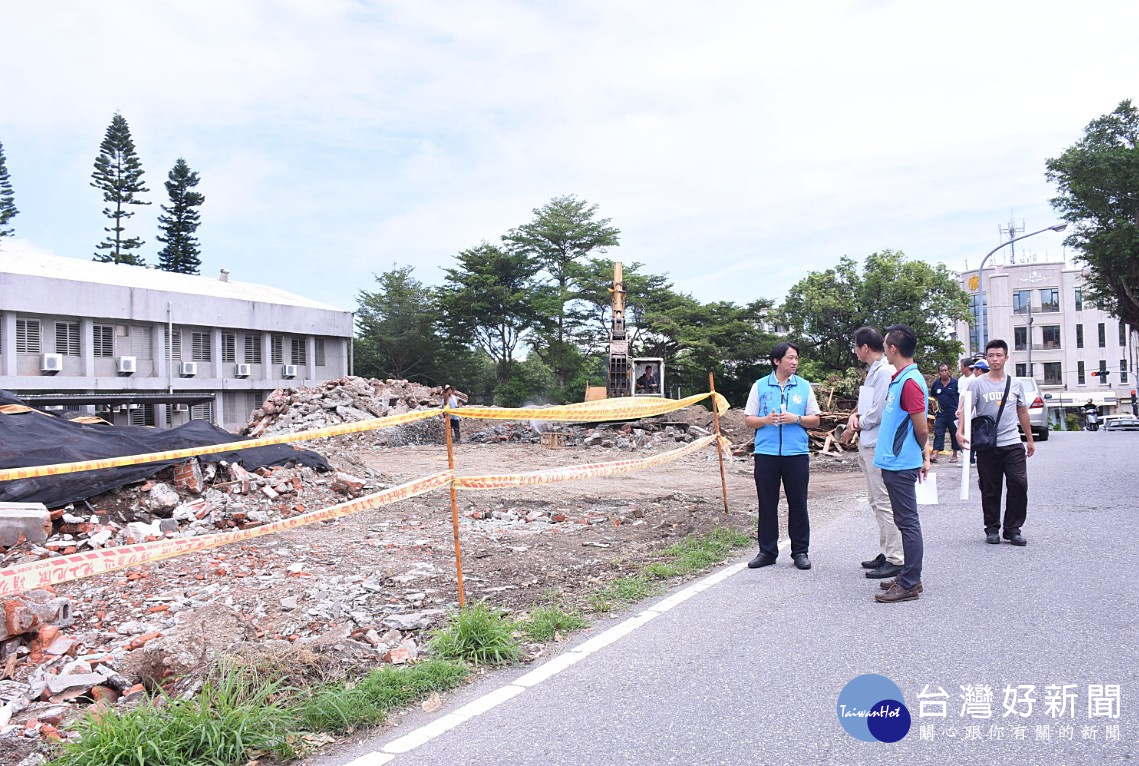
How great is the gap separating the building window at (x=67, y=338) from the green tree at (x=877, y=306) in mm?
34906

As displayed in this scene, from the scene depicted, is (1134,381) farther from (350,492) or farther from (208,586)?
(208,586)

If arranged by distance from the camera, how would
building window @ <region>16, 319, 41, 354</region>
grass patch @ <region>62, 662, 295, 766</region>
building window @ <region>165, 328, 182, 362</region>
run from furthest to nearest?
1. building window @ <region>165, 328, 182, 362</region>
2. building window @ <region>16, 319, 41, 354</region>
3. grass patch @ <region>62, 662, 295, 766</region>

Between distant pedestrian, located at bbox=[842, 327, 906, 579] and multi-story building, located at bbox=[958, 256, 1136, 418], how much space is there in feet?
206

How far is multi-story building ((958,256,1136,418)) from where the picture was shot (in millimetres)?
61469

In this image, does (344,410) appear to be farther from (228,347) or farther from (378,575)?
(378,575)

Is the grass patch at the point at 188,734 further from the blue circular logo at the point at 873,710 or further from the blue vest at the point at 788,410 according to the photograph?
the blue vest at the point at 788,410

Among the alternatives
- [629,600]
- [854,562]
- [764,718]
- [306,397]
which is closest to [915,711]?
[764,718]

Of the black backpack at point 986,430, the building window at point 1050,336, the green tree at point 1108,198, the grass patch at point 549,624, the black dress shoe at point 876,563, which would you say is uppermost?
the green tree at point 1108,198

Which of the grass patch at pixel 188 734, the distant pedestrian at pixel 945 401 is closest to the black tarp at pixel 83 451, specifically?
the grass patch at pixel 188 734

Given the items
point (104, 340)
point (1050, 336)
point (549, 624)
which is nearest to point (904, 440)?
point (549, 624)

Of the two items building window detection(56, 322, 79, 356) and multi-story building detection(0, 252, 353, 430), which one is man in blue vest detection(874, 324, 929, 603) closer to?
multi-story building detection(0, 252, 353, 430)

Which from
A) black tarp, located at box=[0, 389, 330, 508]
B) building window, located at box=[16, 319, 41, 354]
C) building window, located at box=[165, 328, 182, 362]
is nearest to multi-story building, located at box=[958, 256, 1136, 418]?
building window, located at box=[165, 328, 182, 362]

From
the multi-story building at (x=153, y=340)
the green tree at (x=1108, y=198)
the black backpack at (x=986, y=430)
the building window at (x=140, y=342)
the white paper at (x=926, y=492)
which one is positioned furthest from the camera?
the building window at (x=140, y=342)

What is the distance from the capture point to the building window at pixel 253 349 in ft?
124
